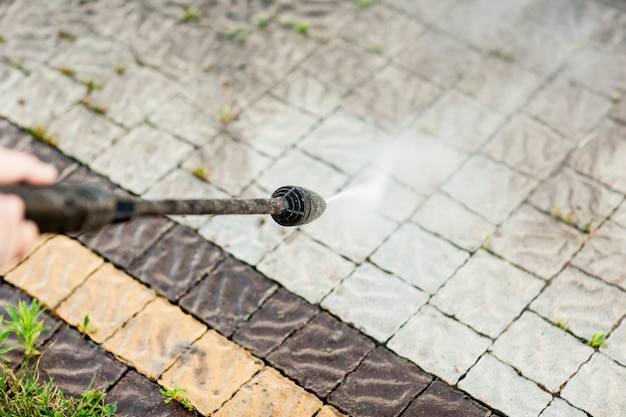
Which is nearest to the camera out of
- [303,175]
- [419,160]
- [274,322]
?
[274,322]

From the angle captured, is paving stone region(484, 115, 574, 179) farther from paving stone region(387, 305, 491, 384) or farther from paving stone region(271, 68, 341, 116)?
paving stone region(387, 305, 491, 384)

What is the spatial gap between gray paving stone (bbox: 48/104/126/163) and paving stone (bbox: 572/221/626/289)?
3879 millimetres

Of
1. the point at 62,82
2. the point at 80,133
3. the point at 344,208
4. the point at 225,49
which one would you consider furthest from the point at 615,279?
the point at 62,82

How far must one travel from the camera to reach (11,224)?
2.08 meters

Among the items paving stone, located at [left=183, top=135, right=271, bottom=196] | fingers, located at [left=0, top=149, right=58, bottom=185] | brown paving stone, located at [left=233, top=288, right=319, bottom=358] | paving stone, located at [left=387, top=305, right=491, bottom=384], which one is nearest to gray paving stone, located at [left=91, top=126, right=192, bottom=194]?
paving stone, located at [left=183, top=135, right=271, bottom=196]

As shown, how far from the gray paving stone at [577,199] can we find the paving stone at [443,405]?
1.80m

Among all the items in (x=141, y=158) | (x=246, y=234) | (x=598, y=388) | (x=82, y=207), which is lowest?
(x=598, y=388)

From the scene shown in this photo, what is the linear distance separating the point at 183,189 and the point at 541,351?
9.62ft

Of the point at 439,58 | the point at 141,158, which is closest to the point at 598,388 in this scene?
the point at 439,58

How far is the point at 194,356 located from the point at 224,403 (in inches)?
16.2

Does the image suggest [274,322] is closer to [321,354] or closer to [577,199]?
[321,354]

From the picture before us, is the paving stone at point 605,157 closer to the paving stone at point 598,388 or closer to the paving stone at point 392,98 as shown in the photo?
the paving stone at point 392,98

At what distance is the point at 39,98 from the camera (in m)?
6.31

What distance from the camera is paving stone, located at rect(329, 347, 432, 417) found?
438 cm
